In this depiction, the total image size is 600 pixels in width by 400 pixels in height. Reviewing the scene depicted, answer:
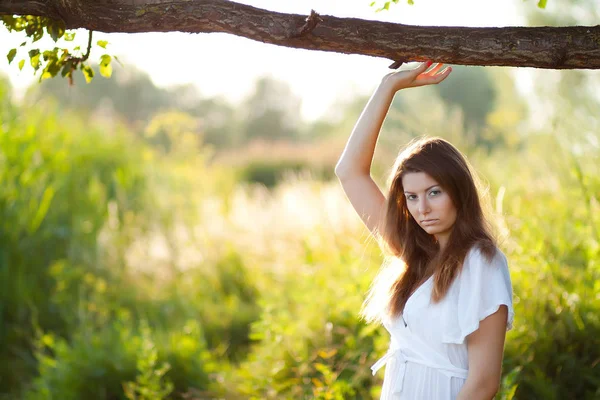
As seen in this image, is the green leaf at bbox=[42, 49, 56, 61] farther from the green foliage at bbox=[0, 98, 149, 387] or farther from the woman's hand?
the green foliage at bbox=[0, 98, 149, 387]

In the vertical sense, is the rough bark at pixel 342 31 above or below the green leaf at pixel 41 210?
above

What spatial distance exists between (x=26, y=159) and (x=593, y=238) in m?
5.58

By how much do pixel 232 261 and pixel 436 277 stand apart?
5352 millimetres

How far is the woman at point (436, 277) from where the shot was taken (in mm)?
2039

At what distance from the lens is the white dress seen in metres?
2.04

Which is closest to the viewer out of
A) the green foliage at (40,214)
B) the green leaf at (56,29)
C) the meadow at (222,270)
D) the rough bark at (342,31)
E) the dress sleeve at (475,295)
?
the dress sleeve at (475,295)

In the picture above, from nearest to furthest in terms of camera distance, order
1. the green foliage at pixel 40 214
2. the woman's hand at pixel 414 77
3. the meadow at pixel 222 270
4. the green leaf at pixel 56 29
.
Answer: the green leaf at pixel 56 29
the woman's hand at pixel 414 77
the meadow at pixel 222 270
the green foliage at pixel 40 214

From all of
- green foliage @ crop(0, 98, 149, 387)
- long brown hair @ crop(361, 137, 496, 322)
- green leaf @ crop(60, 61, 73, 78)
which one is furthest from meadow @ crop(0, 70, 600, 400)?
green leaf @ crop(60, 61, 73, 78)

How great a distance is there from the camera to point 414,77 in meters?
2.46

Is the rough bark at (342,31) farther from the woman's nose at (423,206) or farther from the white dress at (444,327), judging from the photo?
the white dress at (444,327)

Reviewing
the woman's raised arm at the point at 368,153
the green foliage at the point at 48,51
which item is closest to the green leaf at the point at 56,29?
the green foliage at the point at 48,51

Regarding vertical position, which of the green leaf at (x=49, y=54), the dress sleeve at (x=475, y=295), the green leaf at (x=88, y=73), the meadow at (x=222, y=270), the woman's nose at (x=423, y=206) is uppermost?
the green leaf at (x=49, y=54)

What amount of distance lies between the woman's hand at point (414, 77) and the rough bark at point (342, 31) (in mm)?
189

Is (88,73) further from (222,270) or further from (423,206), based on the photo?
(222,270)
